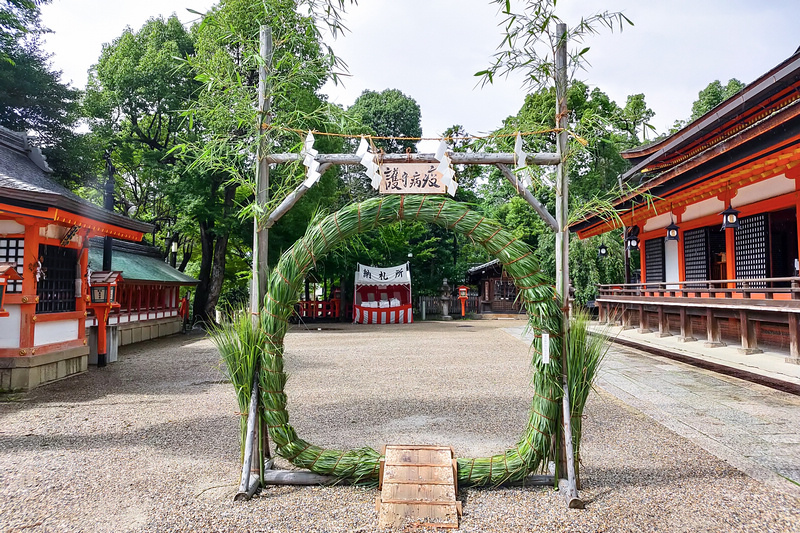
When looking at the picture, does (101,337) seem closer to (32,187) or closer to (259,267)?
(32,187)

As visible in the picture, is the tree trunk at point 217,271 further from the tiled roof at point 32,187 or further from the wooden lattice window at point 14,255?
the wooden lattice window at point 14,255

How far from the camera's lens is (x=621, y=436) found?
4.65m

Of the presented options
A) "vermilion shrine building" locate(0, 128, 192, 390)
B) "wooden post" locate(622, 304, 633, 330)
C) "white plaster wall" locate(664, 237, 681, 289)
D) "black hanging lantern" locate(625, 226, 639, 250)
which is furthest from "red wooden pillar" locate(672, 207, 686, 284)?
"vermilion shrine building" locate(0, 128, 192, 390)

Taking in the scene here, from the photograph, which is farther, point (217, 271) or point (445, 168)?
point (217, 271)

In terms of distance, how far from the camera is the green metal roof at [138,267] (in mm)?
12109

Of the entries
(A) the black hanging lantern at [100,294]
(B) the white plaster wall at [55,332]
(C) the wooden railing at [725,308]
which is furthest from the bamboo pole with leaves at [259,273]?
(A) the black hanging lantern at [100,294]

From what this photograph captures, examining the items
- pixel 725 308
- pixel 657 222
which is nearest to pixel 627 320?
pixel 657 222

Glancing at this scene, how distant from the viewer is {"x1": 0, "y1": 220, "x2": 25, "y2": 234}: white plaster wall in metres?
6.80

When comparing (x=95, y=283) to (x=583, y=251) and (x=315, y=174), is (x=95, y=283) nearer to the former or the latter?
(x=315, y=174)

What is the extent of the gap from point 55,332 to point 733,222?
11281 mm

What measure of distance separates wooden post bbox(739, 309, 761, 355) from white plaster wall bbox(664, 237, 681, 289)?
4256mm

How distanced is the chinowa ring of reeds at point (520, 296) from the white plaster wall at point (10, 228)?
5330 millimetres

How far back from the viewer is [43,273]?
23.3 ft

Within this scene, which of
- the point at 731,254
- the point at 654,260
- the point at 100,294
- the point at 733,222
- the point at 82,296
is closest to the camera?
the point at 82,296
